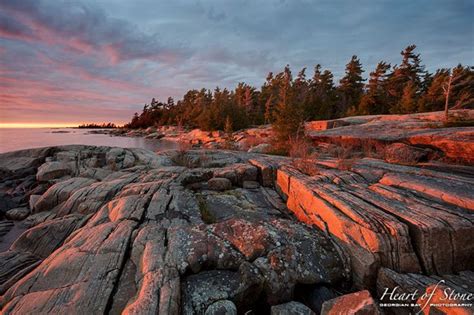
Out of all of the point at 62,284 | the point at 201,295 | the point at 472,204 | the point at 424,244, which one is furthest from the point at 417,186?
the point at 62,284

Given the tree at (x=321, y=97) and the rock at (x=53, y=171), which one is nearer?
the rock at (x=53, y=171)

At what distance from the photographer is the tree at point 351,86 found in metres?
50.4

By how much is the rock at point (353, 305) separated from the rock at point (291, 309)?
270 mm

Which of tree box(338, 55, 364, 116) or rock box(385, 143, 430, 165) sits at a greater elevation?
tree box(338, 55, 364, 116)

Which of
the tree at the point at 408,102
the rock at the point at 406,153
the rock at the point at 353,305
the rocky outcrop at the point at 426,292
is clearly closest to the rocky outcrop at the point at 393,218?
the rocky outcrop at the point at 426,292

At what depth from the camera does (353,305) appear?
2666 millimetres

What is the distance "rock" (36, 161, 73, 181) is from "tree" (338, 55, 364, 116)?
2050 inches

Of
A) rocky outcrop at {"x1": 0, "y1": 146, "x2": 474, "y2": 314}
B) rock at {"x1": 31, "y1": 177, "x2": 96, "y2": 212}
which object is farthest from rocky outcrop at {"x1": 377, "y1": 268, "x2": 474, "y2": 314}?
rock at {"x1": 31, "y1": 177, "x2": 96, "y2": 212}

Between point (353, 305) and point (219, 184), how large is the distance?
5674 mm

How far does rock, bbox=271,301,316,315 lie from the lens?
2.99 meters

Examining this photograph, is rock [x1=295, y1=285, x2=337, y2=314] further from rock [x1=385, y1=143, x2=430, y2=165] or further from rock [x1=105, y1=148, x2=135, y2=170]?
rock [x1=105, y1=148, x2=135, y2=170]

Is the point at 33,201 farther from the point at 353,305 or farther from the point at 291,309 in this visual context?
the point at 353,305

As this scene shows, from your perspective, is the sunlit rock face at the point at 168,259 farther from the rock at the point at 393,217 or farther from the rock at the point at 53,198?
the rock at the point at 53,198

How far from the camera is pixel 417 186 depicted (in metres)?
5.51
